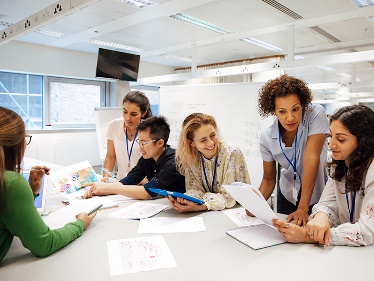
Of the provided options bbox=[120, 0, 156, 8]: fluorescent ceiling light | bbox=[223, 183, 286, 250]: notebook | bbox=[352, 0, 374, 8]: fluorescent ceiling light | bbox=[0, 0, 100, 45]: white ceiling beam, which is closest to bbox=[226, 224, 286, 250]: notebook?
bbox=[223, 183, 286, 250]: notebook

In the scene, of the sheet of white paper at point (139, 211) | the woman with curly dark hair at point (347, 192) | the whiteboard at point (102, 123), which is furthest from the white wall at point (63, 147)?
the woman with curly dark hair at point (347, 192)

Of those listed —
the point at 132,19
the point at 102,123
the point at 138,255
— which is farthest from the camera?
the point at 102,123

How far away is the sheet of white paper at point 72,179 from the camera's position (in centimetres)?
196

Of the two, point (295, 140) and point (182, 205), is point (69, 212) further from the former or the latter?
point (295, 140)

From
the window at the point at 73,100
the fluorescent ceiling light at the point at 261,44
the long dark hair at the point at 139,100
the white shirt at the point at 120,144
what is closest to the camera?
the long dark hair at the point at 139,100

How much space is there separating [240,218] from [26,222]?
0.96 m

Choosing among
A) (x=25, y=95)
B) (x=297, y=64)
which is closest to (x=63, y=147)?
(x=25, y=95)

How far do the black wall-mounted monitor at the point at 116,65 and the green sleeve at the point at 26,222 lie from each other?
12.0 ft

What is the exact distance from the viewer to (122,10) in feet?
12.8

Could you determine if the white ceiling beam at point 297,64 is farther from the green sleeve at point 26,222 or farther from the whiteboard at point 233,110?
the green sleeve at point 26,222

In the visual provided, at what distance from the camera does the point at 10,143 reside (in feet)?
3.39

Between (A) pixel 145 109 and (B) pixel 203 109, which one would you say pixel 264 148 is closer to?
(A) pixel 145 109

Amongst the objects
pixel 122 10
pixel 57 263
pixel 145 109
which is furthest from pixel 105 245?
pixel 122 10

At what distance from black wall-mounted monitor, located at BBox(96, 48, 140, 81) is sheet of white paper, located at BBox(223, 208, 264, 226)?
11.3ft
